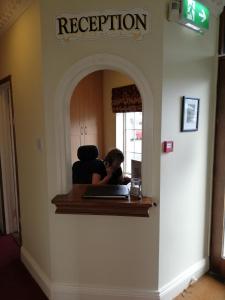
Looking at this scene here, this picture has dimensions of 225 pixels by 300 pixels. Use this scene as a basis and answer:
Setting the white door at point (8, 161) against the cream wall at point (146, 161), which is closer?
the cream wall at point (146, 161)

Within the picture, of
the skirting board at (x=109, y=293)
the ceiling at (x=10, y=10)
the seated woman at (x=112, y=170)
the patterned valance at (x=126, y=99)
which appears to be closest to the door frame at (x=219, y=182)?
the skirting board at (x=109, y=293)

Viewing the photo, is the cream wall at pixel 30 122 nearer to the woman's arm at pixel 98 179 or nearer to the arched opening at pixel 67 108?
the arched opening at pixel 67 108

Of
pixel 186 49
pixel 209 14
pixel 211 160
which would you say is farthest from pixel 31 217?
pixel 209 14

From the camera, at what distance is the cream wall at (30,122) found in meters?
1.88

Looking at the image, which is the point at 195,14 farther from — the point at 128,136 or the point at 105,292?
the point at 105,292

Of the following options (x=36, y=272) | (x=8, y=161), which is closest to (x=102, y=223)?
(x=36, y=272)

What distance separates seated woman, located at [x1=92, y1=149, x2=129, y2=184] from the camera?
90.4 inches

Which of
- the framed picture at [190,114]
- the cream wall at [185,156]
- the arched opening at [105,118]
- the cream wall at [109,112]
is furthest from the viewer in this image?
the cream wall at [109,112]

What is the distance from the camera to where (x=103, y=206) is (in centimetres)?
174

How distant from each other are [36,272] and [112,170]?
1.20m

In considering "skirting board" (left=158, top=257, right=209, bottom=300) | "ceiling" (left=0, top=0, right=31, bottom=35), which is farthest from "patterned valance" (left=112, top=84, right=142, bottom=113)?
"skirting board" (left=158, top=257, right=209, bottom=300)

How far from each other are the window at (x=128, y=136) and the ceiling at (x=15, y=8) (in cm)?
175

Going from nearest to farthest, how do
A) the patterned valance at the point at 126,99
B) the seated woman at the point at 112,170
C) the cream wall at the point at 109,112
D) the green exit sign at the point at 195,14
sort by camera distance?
the green exit sign at the point at 195,14, the seated woman at the point at 112,170, the patterned valance at the point at 126,99, the cream wall at the point at 109,112

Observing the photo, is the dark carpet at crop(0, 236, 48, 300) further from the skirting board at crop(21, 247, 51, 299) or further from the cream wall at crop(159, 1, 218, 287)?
the cream wall at crop(159, 1, 218, 287)
